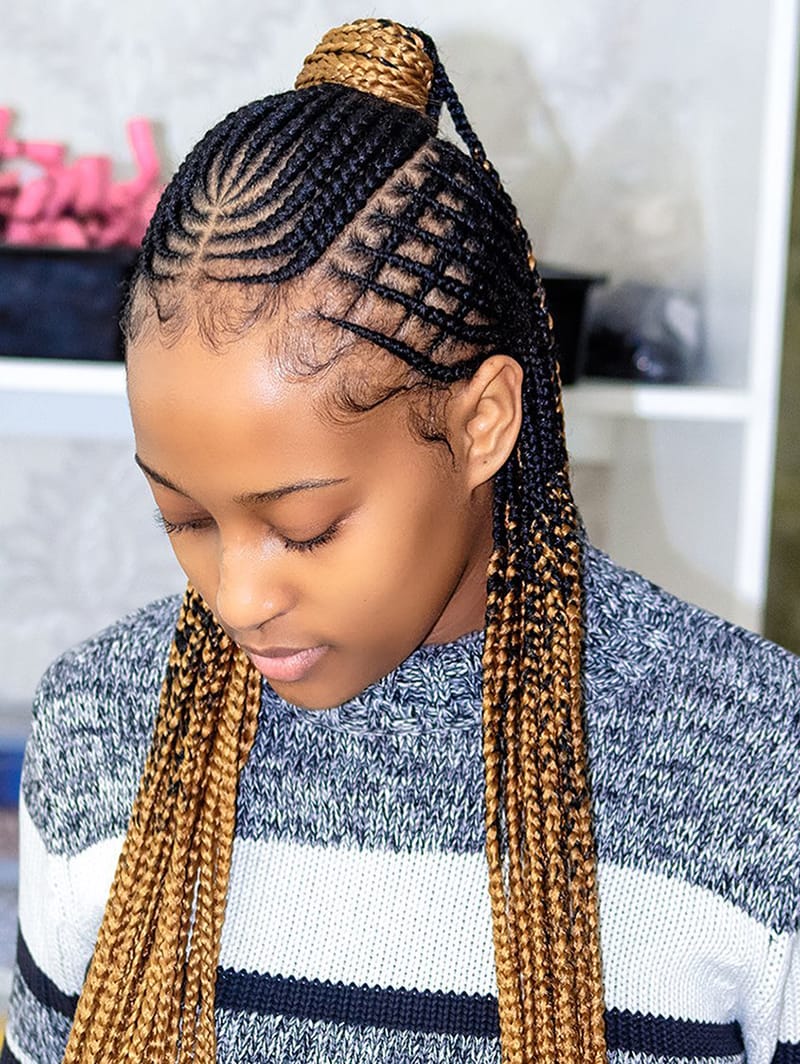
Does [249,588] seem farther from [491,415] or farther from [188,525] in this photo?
[491,415]

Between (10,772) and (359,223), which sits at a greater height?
(359,223)

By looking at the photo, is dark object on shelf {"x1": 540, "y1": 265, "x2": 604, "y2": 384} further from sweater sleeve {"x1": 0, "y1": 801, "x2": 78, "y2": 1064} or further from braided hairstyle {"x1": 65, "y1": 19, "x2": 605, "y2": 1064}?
sweater sleeve {"x1": 0, "y1": 801, "x2": 78, "y2": 1064}

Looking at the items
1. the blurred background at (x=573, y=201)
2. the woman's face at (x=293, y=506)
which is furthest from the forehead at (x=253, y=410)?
the blurred background at (x=573, y=201)

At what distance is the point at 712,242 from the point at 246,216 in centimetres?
82

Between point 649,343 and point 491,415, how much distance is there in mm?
663

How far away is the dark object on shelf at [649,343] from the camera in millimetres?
1365

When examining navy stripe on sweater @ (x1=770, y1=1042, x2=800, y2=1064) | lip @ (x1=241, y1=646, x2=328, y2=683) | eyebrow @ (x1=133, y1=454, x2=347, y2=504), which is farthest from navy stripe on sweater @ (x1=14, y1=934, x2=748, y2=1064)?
eyebrow @ (x1=133, y1=454, x2=347, y2=504)

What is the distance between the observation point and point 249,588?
69cm

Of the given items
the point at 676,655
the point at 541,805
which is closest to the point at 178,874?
the point at 541,805

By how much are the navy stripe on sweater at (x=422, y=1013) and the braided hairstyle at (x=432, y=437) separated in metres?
0.03

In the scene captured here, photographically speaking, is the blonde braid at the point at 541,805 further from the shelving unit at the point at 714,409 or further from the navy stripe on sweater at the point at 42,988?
the shelving unit at the point at 714,409

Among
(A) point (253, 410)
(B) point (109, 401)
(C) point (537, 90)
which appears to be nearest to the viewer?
(A) point (253, 410)

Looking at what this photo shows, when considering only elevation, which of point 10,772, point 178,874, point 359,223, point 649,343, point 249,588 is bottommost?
point 10,772

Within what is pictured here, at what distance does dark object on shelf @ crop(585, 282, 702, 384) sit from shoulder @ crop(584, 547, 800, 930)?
54 centimetres
